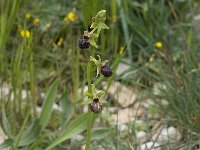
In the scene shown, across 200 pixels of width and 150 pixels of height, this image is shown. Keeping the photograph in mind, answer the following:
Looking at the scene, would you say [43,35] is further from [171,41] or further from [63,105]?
[63,105]

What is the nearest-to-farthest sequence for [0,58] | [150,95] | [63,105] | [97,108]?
1. [97,108]
2. [63,105]
3. [0,58]
4. [150,95]

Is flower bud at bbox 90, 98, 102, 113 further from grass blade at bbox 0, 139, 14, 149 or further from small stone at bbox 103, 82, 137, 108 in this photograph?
small stone at bbox 103, 82, 137, 108

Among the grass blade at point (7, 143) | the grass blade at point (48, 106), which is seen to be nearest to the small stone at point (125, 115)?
the grass blade at point (48, 106)

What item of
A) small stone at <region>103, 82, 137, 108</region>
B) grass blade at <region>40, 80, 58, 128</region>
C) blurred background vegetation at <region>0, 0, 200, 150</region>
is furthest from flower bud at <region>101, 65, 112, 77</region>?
small stone at <region>103, 82, 137, 108</region>

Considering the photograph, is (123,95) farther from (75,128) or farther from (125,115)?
(75,128)

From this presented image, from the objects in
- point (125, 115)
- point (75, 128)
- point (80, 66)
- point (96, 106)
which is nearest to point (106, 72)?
point (96, 106)

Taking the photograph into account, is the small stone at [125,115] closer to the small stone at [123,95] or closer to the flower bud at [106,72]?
the small stone at [123,95]

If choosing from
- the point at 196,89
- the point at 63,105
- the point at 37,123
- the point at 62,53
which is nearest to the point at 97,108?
the point at 37,123
